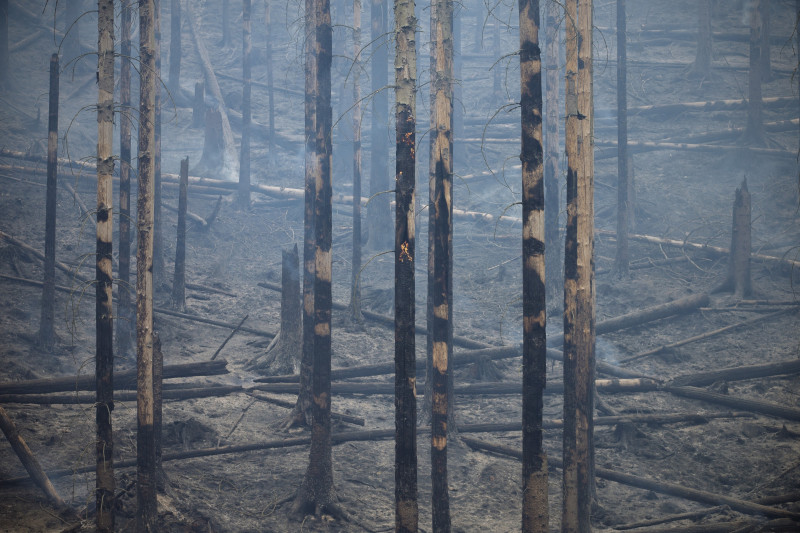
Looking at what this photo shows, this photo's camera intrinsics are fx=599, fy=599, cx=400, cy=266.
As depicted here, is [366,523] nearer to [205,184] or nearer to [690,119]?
[205,184]

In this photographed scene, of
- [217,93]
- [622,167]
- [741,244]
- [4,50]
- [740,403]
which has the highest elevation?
[4,50]

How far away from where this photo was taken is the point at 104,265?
6492 mm

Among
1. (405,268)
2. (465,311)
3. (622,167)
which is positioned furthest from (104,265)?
(622,167)

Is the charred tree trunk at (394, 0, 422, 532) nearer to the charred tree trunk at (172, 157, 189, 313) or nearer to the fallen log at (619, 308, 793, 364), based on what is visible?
the fallen log at (619, 308, 793, 364)

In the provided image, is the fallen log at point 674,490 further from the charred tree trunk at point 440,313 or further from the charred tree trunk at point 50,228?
the charred tree trunk at point 50,228

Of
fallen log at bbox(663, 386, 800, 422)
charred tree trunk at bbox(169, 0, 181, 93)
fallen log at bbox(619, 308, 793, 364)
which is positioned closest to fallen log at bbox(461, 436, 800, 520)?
fallen log at bbox(663, 386, 800, 422)

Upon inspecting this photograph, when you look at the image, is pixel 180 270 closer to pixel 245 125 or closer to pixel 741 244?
pixel 245 125

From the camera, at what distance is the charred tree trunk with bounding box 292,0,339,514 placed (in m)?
8.23

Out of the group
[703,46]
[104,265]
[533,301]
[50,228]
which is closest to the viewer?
[533,301]

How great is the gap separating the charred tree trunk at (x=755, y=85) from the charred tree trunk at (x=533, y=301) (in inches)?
751

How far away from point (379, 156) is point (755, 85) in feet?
44.3

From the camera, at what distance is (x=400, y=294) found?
590 centimetres

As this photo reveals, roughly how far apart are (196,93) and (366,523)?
24.2 m

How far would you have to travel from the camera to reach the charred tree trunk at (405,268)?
19.0ft
